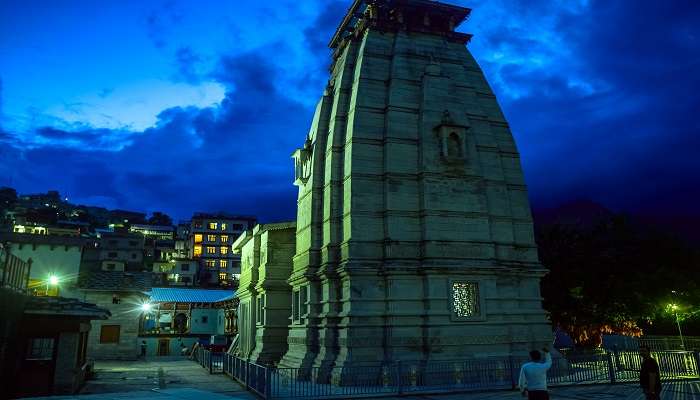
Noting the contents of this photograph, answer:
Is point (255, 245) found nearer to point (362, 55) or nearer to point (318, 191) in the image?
point (318, 191)

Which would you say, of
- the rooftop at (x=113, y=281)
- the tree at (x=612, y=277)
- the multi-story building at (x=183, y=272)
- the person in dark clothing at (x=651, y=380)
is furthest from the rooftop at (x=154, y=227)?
the person in dark clothing at (x=651, y=380)

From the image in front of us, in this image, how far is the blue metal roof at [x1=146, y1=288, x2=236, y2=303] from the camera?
58.9m

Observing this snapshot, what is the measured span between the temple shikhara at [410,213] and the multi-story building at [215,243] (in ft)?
248

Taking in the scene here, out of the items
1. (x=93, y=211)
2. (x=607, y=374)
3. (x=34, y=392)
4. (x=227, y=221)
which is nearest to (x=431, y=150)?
(x=607, y=374)

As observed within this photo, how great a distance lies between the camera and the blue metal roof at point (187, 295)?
193 feet

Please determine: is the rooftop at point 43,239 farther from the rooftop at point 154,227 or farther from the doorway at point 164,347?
the rooftop at point 154,227

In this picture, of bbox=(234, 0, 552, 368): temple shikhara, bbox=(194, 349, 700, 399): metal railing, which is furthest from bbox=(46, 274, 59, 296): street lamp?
bbox=(194, 349, 700, 399): metal railing

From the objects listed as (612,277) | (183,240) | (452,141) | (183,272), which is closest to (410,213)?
(452,141)

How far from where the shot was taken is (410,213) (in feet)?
77.0

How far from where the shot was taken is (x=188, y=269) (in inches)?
3519

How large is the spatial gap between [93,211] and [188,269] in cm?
11291

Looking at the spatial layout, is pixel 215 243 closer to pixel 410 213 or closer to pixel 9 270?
pixel 410 213

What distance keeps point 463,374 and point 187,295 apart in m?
48.0

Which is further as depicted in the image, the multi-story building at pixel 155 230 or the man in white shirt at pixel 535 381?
the multi-story building at pixel 155 230
